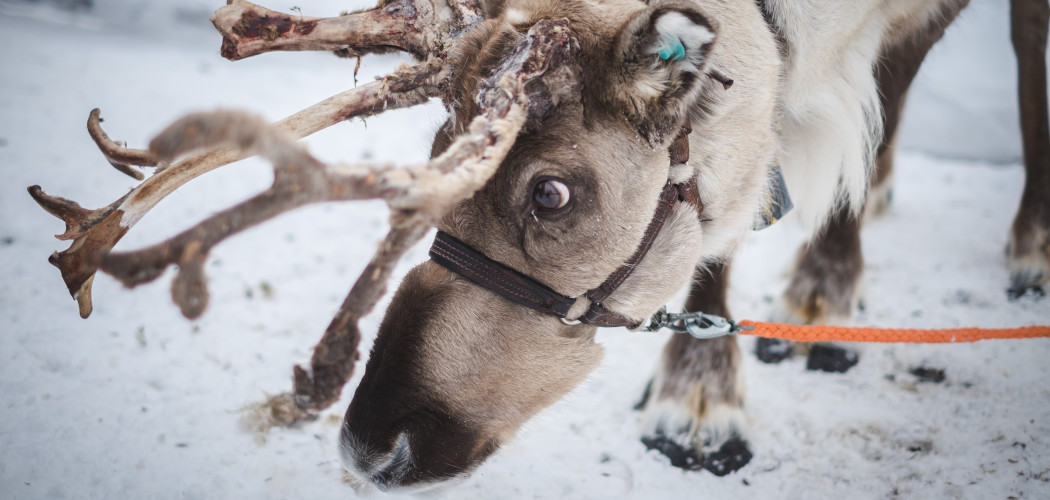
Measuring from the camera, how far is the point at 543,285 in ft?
5.12

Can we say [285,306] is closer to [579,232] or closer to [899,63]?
[579,232]

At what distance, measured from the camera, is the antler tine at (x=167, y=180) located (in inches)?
56.0

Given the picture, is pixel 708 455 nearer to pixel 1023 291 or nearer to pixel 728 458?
pixel 728 458

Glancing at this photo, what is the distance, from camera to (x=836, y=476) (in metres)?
2.19

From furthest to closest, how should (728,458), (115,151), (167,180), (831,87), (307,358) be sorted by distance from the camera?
(307,358) < (728,458) < (831,87) < (115,151) < (167,180)

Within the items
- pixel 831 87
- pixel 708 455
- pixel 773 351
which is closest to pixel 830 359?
pixel 773 351

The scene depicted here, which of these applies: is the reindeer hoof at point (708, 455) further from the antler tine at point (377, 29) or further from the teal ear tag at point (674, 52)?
the antler tine at point (377, 29)

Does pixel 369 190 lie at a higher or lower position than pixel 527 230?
higher

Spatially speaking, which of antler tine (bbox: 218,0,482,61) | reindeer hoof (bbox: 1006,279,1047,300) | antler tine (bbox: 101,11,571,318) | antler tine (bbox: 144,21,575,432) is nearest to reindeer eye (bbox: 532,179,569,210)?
antler tine (bbox: 144,21,575,432)

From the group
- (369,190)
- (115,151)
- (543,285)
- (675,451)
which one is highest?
(369,190)

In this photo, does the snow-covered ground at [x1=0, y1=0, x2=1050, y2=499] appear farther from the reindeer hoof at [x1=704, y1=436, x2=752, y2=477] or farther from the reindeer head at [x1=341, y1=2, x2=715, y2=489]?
the reindeer head at [x1=341, y1=2, x2=715, y2=489]

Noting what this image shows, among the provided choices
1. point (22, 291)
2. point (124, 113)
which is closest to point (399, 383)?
point (22, 291)

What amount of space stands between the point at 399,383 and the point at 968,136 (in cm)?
677

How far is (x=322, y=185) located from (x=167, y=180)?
2.29 ft
